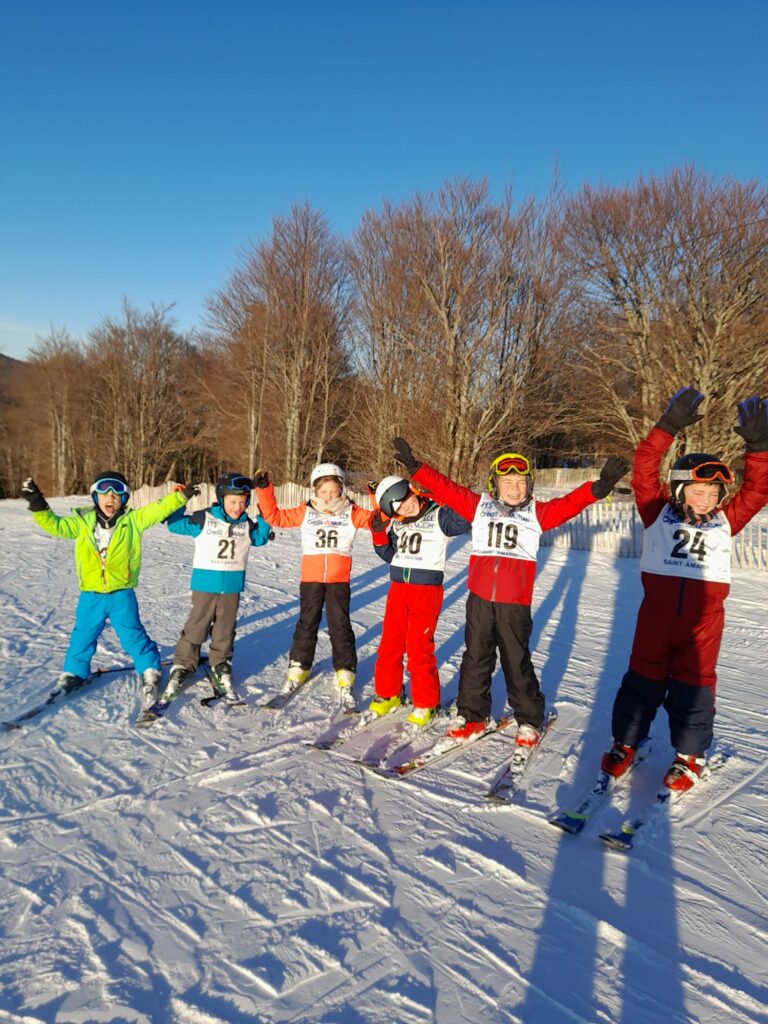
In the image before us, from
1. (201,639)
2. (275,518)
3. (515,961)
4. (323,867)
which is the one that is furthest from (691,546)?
(201,639)

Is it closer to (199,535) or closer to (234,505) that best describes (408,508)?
(234,505)

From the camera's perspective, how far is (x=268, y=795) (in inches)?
137

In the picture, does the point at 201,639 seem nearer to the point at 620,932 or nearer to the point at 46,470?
the point at 620,932

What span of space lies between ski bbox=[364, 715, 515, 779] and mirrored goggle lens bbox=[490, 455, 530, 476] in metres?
1.91

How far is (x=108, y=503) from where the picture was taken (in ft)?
15.4

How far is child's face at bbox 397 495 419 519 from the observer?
4.69 meters

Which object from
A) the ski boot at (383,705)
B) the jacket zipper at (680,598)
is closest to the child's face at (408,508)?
the ski boot at (383,705)

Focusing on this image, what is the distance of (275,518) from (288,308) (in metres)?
24.2

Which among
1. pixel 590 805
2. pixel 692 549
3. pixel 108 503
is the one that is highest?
pixel 108 503

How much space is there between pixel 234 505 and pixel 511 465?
2373 millimetres

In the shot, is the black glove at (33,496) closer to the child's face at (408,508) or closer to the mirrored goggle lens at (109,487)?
the mirrored goggle lens at (109,487)

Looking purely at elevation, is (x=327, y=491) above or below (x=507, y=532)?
above

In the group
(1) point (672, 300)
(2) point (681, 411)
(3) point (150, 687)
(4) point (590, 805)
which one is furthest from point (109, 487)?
(1) point (672, 300)

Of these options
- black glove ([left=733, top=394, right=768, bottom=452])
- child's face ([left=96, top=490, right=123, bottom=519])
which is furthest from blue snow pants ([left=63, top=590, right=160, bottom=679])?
black glove ([left=733, top=394, right=768, bottom=452])
